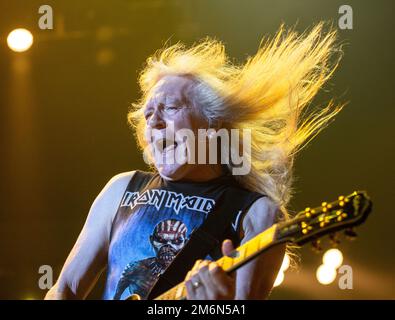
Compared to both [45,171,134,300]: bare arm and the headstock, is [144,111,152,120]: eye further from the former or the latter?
the headstock

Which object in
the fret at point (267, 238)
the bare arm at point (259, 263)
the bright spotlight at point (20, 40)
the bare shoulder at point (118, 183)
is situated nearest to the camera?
the fret at point (267, 238)

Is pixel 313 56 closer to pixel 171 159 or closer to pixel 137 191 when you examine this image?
pixel 171 159

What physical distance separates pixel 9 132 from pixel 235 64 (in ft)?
3.29

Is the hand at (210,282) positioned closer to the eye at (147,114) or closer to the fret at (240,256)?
the fret at (240,256)

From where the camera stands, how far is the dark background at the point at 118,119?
2738mm

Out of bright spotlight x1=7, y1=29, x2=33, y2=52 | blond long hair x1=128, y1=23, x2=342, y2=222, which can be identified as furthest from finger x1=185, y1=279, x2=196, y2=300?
bright spotlight x1=7, y1=29, x2=33, y2=52

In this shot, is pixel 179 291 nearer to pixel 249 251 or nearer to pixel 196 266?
pixel 196 266

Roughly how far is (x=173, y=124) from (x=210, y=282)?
0.66 metres

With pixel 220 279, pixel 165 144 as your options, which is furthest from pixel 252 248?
pixel 165 144

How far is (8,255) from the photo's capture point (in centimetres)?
292

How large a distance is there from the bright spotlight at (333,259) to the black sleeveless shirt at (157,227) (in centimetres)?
47

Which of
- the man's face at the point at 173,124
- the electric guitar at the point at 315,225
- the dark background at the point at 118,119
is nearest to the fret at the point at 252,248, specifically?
the electric guitar at the point at 315,225

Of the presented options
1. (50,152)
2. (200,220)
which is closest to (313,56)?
(200,220)

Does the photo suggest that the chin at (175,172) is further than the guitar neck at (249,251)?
Yes
